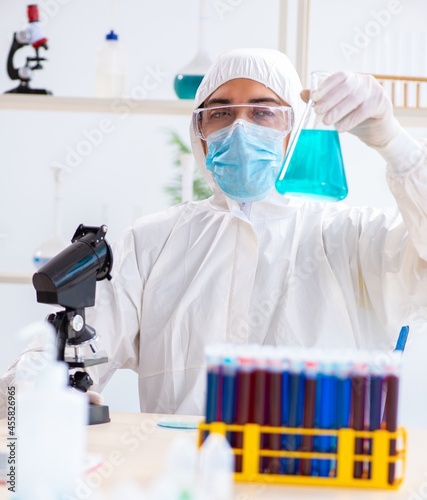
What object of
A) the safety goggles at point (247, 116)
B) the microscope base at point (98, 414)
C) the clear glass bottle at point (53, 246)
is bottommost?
the microscope base at point (98, 414)

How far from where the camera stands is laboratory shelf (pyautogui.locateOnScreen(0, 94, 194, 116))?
95.2 inches

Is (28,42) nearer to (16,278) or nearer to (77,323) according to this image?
(16,278)

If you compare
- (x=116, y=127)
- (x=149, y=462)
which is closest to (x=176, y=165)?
(x=116, y=127)

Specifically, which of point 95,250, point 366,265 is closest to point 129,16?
point 366,265

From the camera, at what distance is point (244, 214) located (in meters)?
1.92

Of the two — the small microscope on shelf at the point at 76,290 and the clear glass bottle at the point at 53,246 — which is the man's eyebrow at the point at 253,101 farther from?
the clear glass bottle at the point at 53,246

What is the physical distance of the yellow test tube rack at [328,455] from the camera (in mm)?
986

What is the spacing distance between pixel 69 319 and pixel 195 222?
0.71m

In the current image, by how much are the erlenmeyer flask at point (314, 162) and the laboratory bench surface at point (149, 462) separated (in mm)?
415

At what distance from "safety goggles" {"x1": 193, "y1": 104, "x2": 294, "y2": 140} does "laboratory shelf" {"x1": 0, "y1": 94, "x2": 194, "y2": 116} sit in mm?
484

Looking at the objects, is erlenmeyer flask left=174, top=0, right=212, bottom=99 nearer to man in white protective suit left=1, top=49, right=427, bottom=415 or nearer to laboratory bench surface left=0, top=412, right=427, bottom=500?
man in white protective suit left=1, top=49, right=427, bottom=415

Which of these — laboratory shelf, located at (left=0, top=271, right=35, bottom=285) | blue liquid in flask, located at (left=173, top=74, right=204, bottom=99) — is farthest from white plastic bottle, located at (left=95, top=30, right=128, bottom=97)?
laboratory shelf, located at (left=0, top=271, right=35, bottom=285)

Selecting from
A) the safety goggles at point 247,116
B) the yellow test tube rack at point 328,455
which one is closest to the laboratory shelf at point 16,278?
the safety goggles at point 247,116

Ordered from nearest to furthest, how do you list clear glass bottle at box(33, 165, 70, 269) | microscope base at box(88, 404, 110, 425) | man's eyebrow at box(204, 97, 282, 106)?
microscope base at box(88, 404, 110, 425) < man's eyebrow at box(204, 97, 282, 106) < clear glass bottle at box(33, 165, 70, 269)
